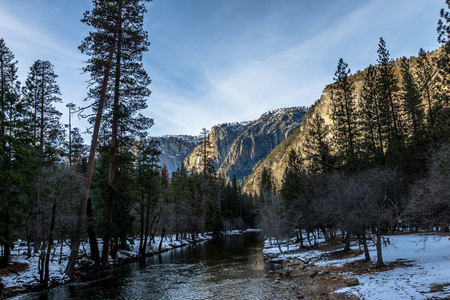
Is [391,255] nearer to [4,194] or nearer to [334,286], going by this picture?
[334,286]

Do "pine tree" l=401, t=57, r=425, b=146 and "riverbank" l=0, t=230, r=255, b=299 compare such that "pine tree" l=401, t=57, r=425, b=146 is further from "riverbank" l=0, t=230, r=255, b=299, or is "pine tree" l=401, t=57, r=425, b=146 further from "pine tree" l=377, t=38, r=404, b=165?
"riverbank" l=0, t=230, r=255, b=299

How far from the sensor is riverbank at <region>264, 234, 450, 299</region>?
11320mm

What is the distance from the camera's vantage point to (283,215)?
119 ft

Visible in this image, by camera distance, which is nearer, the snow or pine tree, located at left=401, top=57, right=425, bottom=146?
the snow

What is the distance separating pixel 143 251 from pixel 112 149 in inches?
629

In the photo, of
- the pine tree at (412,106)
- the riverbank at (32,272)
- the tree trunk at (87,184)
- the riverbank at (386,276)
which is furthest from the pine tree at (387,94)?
the riverbank at (32,272)

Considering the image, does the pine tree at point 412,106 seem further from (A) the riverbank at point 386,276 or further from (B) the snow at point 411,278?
(B) the snow at point 411,278

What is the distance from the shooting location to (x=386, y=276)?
1391 cm

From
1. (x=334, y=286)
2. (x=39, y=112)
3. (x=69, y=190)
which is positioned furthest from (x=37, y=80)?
(x=334, y=286)

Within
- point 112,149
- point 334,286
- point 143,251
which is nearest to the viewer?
point 334,286

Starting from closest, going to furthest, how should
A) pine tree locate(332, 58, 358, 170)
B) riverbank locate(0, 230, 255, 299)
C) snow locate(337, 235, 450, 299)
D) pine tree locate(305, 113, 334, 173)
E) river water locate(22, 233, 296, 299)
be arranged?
snow locate(337, 235, 450, 299), river water locate(22, 233, 296, 299), riverbank locate(0, 230, 255, 299), pine tree locate(332, 58, 358, 170), pine tree locate(305, 113, 334, 173)

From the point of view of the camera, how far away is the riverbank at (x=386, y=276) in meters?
11.3

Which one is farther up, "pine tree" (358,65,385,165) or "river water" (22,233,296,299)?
"pine tree" (358,65,385,165)

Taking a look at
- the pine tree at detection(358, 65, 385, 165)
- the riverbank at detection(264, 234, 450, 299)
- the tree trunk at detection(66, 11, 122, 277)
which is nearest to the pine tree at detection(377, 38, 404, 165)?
the pine tree at detection(358, 65, 385, 165)
